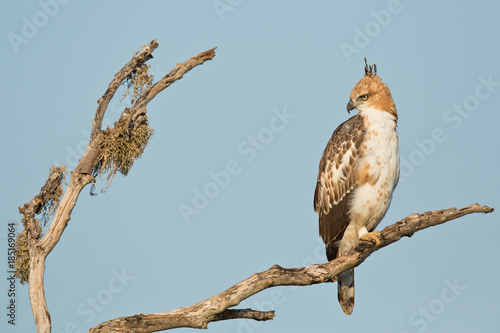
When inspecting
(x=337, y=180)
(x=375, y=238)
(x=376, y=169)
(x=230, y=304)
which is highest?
(x=337, y=180)

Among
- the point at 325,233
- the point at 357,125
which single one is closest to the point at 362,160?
the point at 357,125

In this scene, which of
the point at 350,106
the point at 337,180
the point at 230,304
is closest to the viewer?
the point at 230,304

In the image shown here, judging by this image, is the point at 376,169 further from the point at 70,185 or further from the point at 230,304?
the point at 70,185

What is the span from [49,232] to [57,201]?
0.56m

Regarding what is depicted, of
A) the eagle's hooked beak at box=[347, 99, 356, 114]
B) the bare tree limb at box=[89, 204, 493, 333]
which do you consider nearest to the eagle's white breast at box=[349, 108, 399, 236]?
the eagle's hooked beak at box=[347, 99, 356, 114]

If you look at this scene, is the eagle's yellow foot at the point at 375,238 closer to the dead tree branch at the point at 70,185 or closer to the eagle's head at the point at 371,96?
the eagle's head at the point at 371,96

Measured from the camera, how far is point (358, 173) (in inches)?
381

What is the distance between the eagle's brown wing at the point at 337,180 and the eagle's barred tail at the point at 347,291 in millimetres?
363

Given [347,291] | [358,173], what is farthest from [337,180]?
[347,291]

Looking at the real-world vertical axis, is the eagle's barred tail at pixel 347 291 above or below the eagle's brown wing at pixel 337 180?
below

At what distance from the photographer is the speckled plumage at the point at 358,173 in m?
9.66

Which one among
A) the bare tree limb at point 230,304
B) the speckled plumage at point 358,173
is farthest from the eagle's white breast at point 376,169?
the bare tree limb at point 230,304

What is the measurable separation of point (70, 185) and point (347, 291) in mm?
4591

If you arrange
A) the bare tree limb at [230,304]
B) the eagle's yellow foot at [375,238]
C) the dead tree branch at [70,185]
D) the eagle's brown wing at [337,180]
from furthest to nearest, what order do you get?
1. the dead tree branch at [70,185]
2. the eagle's brown wing at [337,180]
3. the eagle's yellow foot at [375,238]
4. the bare tree limb at [230,304]
